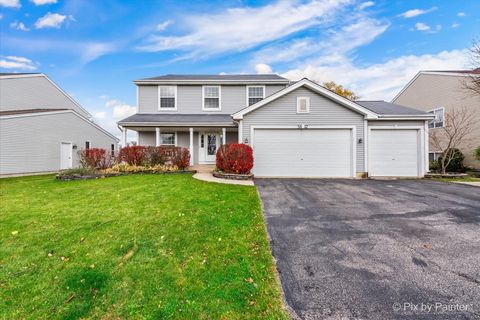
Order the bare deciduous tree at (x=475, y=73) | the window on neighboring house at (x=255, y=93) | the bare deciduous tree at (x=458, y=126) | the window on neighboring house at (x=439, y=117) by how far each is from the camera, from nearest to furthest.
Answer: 1. the bare deciduous tree at (x=475, y=73)
2. the bare deciduous tree at (x=458, y=126)
3. the window on neighboring house at (x=439, y=117)
4. the window on neighboring house at (x=255, y=93)

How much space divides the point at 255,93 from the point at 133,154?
9.00 m

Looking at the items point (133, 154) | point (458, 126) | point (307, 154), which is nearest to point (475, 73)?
point (458, 126)

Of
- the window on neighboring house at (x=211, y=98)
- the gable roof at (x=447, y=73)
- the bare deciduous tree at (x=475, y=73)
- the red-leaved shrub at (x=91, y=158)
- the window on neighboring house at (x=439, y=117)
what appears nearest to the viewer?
the bare deciduous tree at (x=475, y=73)

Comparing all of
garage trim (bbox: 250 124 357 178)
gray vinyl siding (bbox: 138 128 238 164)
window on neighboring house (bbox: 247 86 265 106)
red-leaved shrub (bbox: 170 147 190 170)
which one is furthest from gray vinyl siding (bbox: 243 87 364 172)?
window on neighboring house (bbox: 247 86 265 106)

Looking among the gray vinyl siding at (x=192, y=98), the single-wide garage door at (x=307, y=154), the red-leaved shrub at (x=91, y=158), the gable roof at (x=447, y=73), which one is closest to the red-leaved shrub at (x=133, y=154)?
the red-leaved shrub at (x=91, y=158)

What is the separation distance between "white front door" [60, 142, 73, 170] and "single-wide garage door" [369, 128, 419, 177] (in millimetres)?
20671

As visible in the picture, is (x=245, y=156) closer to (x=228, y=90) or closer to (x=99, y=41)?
(x=228, y=90)

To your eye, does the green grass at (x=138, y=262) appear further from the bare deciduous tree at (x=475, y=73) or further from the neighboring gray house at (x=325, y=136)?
the bare deciduous tree at (x=475, y=73)

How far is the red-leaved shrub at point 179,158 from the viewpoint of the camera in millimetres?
11672

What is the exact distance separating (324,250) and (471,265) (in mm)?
1897

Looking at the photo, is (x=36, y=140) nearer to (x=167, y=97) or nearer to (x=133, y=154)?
(x=133, y=154)

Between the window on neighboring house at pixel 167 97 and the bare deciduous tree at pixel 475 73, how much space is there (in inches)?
682

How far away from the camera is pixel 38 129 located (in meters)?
14.5

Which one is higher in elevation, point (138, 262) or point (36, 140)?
point (36, 140)
